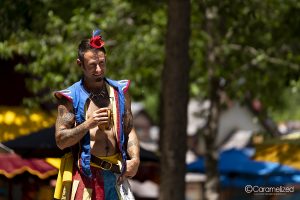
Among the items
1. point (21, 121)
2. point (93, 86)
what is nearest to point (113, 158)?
point (93, 86)

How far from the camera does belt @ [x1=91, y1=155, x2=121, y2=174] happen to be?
691cm

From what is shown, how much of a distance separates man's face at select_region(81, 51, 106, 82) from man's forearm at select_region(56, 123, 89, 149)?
16.2 inches

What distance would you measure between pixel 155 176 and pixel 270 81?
11.0m

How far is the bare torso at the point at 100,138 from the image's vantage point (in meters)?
6.91

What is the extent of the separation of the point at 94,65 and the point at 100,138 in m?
0.52

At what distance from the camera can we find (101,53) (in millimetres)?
6855

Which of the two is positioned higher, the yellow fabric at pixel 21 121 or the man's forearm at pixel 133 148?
the yellow fabric at pixel 21 121

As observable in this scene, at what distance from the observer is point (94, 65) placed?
684 centimetres

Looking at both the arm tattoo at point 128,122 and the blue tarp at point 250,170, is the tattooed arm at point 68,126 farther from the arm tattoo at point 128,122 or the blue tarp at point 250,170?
the blue tarp at point 250,170

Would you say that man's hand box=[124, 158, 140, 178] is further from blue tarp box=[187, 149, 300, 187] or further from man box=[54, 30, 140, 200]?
blue tarp box=[187, 149, 300, 187]

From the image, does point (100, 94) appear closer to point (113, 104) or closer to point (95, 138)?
point (113, 104)

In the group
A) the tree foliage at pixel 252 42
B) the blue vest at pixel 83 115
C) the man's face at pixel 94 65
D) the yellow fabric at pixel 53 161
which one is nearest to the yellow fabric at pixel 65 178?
the blue vest at pixel 83 115

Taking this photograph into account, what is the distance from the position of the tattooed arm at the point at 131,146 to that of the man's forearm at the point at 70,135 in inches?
19.1

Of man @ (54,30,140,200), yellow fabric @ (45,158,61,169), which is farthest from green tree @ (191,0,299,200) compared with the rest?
man @ (54,30,140,200)
